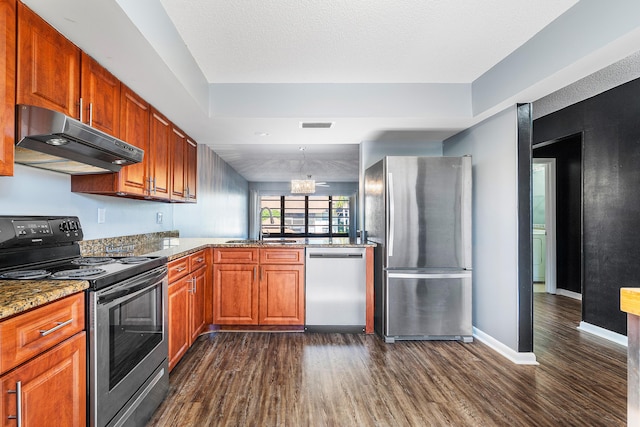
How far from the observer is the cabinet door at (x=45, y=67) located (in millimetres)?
1377

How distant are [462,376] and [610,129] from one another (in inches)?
113

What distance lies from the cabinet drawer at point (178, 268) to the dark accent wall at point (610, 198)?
395 cm

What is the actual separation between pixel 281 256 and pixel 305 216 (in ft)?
21.4

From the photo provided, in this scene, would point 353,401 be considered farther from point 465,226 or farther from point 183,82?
point 183,82

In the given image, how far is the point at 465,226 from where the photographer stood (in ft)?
10.0

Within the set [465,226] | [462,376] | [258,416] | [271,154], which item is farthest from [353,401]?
[271,154]

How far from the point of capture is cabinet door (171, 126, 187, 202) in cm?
303

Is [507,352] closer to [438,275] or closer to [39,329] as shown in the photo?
[438,275]

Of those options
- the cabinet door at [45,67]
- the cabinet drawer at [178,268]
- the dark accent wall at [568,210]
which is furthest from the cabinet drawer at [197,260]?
the dark accent wall at [568,210]

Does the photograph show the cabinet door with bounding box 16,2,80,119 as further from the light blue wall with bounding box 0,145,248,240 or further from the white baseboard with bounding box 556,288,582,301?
the white baseboard with bounding box 556,288,582,301

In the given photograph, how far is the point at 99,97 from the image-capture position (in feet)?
6.21

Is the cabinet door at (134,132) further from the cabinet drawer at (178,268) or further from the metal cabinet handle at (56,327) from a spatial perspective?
the metal cabinet handle at (56,327)

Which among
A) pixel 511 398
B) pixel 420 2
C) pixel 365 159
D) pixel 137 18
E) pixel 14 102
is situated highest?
pixel 420 2

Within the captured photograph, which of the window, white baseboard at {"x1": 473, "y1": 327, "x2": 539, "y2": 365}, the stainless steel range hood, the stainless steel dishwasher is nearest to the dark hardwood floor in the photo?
white baseboard at {"x1": 473, "y1": 327, "x2": 539, "y2": 365}
